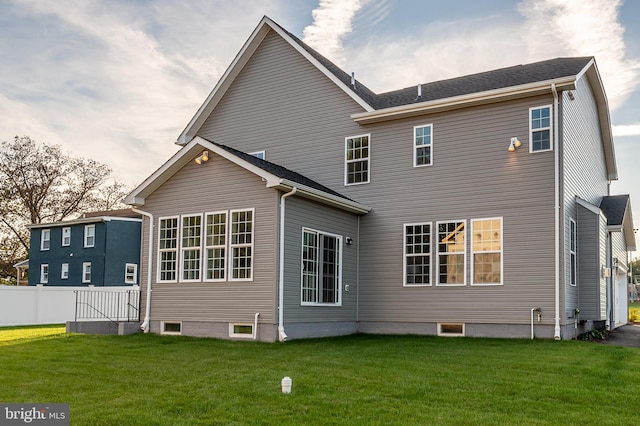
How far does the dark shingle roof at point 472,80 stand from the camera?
1609 centimetres

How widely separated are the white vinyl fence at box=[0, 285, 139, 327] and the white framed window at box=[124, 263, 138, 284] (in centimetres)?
598

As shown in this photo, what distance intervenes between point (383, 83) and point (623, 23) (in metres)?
8.91

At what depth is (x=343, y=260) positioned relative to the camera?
16.9m

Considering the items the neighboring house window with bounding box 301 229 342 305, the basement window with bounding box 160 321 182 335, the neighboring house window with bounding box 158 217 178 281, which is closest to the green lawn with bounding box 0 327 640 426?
the neighboring house window with bounding box 301 229 342 305

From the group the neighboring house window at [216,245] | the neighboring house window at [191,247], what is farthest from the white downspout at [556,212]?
the neighboring house window at [191,247]

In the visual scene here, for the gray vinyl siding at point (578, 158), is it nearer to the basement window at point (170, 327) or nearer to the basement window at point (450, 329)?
the basement window at point (450, 329)

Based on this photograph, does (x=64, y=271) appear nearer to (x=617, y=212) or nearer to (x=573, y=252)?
(x=573, y=252)

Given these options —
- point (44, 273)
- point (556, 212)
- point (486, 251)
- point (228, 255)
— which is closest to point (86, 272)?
point (44, 273)

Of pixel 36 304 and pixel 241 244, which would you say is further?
pixel 36 304

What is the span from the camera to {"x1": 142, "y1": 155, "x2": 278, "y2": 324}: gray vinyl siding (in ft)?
47.9

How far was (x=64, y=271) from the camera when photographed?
3475 centimetres

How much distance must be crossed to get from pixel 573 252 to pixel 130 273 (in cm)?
2423

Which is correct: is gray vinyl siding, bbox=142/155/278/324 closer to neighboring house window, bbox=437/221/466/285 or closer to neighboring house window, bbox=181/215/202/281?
neighboring house window, bbox=181/215/202/281

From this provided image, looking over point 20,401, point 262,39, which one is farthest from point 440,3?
point 20,401
